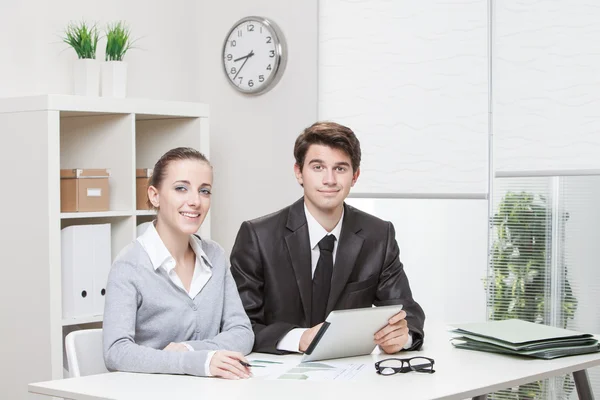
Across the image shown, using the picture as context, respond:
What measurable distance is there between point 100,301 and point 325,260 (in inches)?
54.8

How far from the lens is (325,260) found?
240cm

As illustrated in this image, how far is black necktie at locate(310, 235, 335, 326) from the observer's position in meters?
2.39

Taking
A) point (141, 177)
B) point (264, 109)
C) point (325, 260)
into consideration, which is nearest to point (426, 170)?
point (264, 109)

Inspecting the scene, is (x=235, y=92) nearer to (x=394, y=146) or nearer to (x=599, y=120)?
(x=394, y=146)

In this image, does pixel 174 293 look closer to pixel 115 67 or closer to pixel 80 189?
pixel 80 189

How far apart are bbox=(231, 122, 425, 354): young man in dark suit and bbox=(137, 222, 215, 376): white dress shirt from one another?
246 millimetres

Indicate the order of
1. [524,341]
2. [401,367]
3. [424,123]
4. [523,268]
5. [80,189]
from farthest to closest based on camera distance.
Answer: [424,123]
[523,268]
[80,189]
[524,341]
[401,367]

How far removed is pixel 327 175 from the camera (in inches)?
90.5

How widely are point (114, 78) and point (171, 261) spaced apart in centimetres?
186

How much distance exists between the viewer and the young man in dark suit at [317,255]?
2.33m

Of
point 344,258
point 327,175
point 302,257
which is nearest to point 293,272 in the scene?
point 302,257

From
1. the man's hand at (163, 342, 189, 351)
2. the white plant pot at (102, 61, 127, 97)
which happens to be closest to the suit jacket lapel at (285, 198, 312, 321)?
the man's hand at (163, 342, 189, 351)

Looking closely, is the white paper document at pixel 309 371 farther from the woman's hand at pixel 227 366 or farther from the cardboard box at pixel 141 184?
the cardboard box at pixel 141 184

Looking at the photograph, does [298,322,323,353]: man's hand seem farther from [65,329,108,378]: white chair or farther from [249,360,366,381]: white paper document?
[65,329,108,378]: white chair
